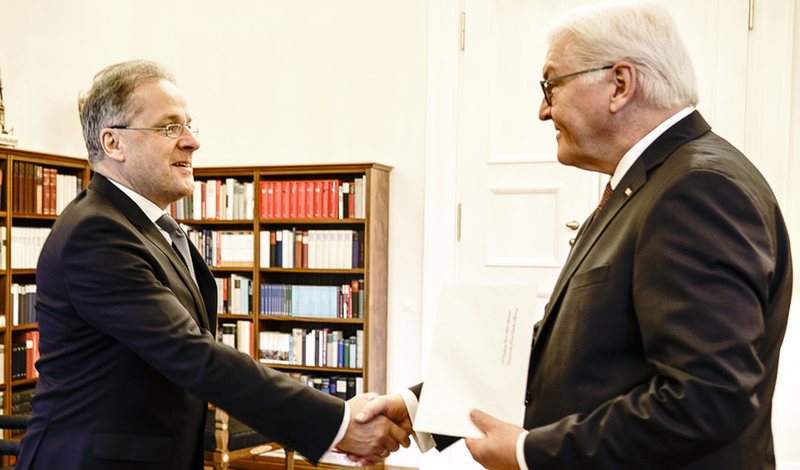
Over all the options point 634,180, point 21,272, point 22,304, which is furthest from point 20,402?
point 634,180

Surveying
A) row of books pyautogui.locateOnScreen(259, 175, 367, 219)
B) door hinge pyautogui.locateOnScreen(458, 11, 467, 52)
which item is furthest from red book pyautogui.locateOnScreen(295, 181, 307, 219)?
door hinge pyautogui.locateOnScreen(458, 11, 467, 52)

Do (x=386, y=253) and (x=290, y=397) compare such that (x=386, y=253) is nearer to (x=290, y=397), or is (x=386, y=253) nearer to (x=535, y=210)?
(x=535, y=210)

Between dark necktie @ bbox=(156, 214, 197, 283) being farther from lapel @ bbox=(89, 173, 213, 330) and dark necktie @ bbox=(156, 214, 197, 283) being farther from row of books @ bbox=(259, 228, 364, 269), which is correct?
row of books @ bbox=(259, 228, 364, 269)

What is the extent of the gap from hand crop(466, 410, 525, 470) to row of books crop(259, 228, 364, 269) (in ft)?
12.4

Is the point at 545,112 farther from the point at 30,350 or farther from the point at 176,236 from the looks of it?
the point at 30,350

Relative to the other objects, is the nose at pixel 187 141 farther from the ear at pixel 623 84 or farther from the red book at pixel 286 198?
the red book at pixel 286 198

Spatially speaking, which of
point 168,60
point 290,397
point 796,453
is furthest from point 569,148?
point 168,60

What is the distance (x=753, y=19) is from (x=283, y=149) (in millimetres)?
3233

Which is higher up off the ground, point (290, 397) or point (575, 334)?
point (575, 334)

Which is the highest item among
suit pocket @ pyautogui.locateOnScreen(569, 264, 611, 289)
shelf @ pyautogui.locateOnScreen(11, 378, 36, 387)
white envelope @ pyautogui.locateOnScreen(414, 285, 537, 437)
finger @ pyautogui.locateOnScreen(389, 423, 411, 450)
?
suit pocket @ pyautogui.locateOnScreen(569, 264, 611, 289)

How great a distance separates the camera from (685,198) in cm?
133

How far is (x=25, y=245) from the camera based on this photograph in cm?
516

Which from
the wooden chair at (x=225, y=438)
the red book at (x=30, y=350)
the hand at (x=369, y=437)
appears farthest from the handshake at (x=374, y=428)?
the red book at (x=30, y=350)

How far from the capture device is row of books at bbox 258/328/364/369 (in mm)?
5336
